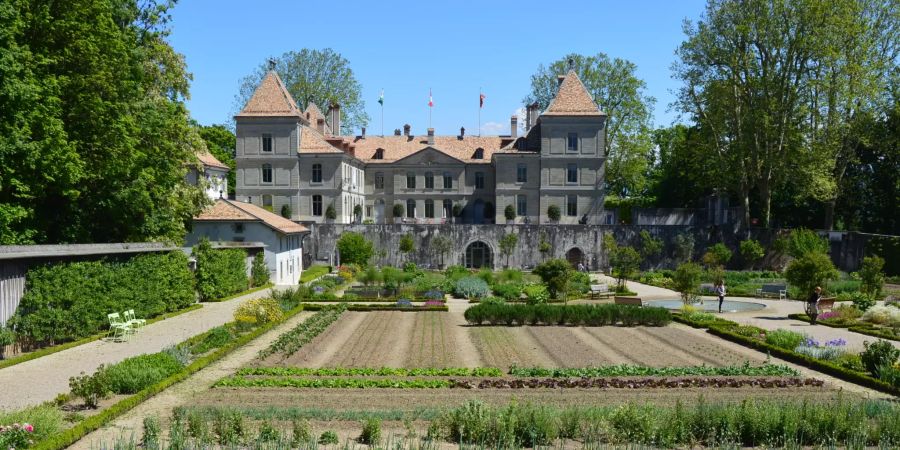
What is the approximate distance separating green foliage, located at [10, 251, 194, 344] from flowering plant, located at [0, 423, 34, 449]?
957 centimetres

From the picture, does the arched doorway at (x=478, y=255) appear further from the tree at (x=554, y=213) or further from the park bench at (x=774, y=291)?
the park bench at (x=774, y=291)

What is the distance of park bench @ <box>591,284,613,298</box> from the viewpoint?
116 ft

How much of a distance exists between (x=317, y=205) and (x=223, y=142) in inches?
622

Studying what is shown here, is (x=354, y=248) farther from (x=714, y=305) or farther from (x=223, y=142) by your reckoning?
(x=223, y=142)

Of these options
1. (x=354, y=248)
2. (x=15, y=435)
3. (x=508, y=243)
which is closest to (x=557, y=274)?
(x=508, y=243)

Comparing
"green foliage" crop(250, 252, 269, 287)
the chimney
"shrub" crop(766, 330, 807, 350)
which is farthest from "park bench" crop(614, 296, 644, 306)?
the chimney

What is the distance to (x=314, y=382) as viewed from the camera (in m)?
15.7

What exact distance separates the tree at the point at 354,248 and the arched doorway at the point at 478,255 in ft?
24.2

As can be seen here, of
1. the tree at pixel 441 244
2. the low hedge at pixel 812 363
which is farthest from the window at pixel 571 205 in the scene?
the low hedge at pixel 812 363

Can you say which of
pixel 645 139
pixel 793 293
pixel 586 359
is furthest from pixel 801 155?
pixel 586 359

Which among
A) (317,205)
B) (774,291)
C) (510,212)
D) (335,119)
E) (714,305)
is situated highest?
(335,119)

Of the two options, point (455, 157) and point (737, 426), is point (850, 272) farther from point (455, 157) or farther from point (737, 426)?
point (737, 426)

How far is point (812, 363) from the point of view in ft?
60.1

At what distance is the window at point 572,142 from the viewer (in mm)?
57812
